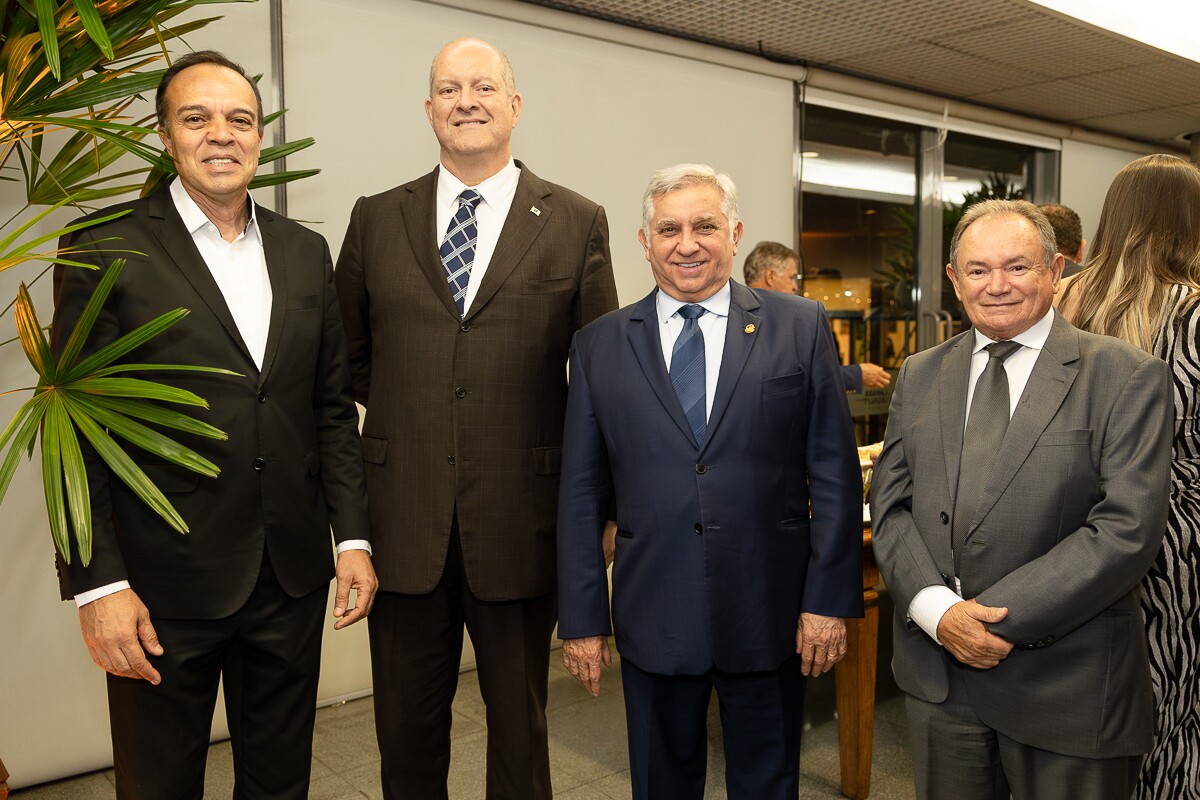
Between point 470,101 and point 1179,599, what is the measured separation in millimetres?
1834

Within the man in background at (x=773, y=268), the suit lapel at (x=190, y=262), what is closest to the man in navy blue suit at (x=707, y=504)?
the suit lapel at (x=190, y=262)

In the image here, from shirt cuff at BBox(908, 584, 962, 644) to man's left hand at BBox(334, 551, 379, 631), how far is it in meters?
1.08

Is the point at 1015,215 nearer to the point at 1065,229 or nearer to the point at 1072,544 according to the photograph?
the point at 1072,544

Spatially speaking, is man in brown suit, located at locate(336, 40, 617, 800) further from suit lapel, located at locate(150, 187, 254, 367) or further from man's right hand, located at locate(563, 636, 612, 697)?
suit lapel, located at locate(150, 187, 254, 367)

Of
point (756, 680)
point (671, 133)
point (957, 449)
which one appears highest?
point (671, 133)

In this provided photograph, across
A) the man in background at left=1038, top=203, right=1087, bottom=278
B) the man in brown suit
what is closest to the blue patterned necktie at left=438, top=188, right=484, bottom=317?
the man in brown suit

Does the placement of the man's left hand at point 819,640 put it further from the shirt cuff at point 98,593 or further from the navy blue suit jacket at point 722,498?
the shirt cuff at point 98,593

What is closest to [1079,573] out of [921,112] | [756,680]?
[756,680]

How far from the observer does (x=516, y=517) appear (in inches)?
83.8

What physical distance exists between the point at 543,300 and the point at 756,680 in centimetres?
89

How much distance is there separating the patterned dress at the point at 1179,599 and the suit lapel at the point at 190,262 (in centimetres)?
186

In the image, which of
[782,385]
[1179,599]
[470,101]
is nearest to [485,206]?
[470,101]

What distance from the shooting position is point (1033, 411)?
1.76 meters

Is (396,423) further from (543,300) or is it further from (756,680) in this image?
(756,680)
